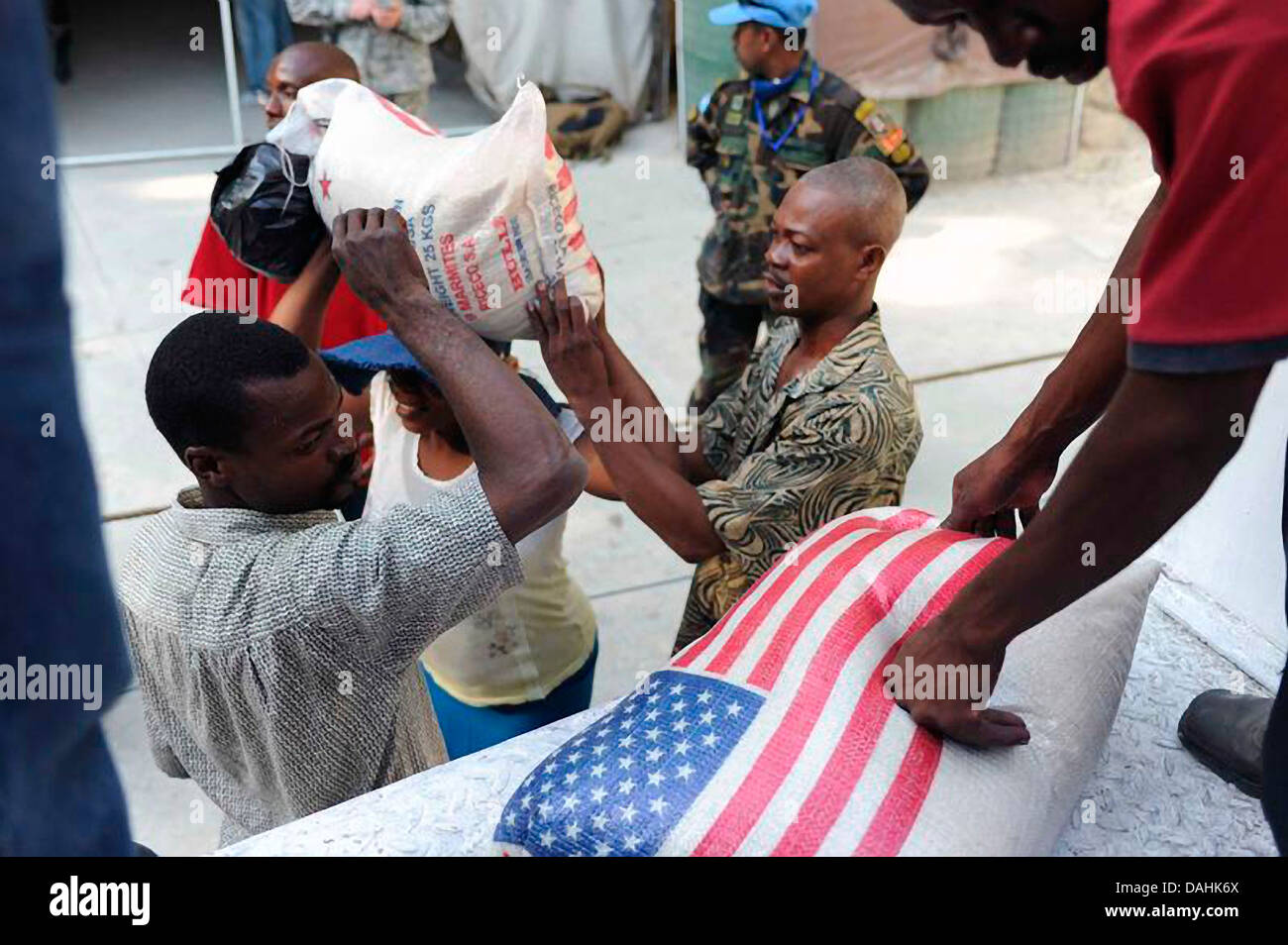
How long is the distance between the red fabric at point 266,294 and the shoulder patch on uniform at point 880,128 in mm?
1623

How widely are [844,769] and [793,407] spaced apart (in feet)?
3.08

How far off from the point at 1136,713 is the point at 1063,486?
2.96 ft

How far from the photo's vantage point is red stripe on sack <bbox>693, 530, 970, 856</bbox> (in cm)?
158

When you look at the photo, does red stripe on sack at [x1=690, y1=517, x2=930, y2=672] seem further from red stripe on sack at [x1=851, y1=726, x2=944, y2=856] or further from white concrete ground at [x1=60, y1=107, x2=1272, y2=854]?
white concrete ground at [x1=60, y1=107, x2=1272, y2=854]

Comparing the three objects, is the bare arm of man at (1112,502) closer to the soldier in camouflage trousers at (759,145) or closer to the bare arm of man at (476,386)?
the bare arm of man at (476,386)

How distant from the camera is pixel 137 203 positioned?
679 centimetres

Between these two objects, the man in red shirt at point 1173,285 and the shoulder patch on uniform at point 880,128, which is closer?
the man in red shirt at point 1173,285

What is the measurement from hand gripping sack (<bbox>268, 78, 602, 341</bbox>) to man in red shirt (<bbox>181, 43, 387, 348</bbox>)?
1.78 ft

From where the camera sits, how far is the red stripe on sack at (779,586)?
6.12 feet

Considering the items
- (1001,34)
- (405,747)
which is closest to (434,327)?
(405,747)

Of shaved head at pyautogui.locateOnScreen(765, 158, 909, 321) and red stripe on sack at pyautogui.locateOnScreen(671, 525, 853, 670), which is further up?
shaved head at pyautogui.locateOnScreen(765, 158, 909, 321)

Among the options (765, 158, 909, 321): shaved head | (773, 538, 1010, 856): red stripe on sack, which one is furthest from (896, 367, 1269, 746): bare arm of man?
(765, 158, 909, 321): shaved head

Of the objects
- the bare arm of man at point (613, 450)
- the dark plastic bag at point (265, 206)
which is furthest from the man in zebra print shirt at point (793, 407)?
the dark plastic bag at point (265, 206)
